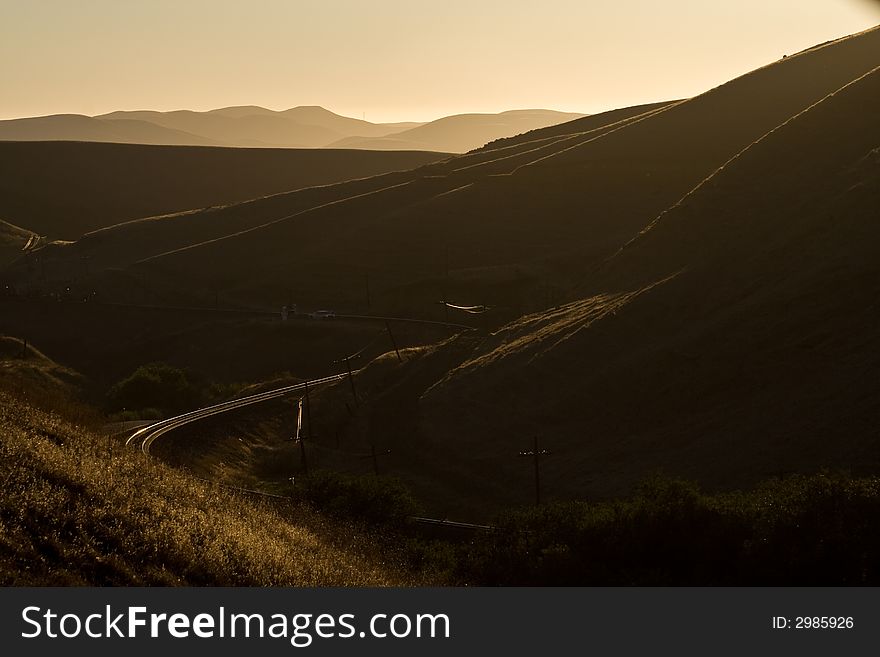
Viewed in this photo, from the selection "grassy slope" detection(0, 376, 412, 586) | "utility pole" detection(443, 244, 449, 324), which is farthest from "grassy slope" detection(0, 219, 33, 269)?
"grassy slope" detection(0, 376, 412, 586)

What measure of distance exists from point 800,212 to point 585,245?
44.8 metres

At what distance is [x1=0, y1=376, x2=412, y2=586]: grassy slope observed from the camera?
18.4 metres

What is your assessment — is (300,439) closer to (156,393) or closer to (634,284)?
(156,393)

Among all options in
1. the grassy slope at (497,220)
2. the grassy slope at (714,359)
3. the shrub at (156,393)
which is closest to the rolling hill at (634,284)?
the grassy slope at (714,359)

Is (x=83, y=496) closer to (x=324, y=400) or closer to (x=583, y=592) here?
(x=583, y=592)

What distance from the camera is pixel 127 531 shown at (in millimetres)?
20531

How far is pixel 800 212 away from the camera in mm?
61281

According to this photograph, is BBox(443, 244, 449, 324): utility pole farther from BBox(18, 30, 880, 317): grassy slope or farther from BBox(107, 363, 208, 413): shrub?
BBox(107, 363, 208, 413): shrub

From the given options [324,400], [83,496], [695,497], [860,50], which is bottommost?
[324,400]

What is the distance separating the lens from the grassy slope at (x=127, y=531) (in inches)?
723

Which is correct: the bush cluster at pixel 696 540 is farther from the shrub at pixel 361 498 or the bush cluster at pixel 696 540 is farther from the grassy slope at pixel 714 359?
the grassy slope at pixel 714 359

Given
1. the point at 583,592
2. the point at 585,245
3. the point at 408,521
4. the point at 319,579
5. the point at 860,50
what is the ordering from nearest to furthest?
the point at 583,592 < the point at 319,579 < the point at 408,521 < the point at 585,245 < the point at 860,50

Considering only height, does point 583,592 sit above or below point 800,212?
below

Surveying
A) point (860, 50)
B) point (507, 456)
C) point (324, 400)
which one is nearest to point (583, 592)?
point (507, 456)
